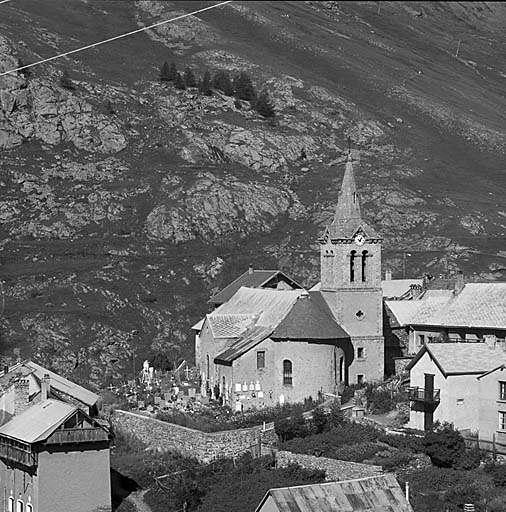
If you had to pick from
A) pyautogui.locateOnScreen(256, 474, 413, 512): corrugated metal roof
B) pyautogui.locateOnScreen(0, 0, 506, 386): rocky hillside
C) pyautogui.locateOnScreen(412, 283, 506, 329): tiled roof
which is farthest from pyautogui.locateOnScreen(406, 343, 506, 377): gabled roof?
pyautogui.locateOnScreen(0, 0, 506, 386): rocky hillside

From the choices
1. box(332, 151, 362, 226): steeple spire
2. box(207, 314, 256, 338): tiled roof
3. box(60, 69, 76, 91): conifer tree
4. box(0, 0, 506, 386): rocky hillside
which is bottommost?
box(0, 0, 506, 386): rocky hillside

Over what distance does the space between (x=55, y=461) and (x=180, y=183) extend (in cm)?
7686

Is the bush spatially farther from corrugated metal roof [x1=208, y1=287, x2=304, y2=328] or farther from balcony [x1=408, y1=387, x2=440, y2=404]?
corrugated metal roof [x1=208, y1=287, x2=304, y2=328]

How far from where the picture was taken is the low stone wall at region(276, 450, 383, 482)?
58.2m

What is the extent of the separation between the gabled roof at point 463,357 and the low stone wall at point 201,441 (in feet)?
30.0

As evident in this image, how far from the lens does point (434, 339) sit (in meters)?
80.1

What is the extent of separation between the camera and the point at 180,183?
435 feet

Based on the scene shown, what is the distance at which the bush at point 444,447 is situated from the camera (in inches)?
2295

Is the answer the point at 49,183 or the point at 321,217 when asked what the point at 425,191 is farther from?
the point at 49,183

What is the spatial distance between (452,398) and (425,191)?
261ft

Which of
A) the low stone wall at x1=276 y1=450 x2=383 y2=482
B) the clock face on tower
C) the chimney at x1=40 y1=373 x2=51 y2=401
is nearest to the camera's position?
the low stone wall at x1=276 y1=450 x2=383 y2=482

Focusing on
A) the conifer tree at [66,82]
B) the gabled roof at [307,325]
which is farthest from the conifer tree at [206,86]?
the gabled roof at [307,325]

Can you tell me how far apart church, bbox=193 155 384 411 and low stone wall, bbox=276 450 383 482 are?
13340mm

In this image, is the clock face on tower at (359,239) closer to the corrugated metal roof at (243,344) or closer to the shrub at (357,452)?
the corrugated metal roof at (243,344)
